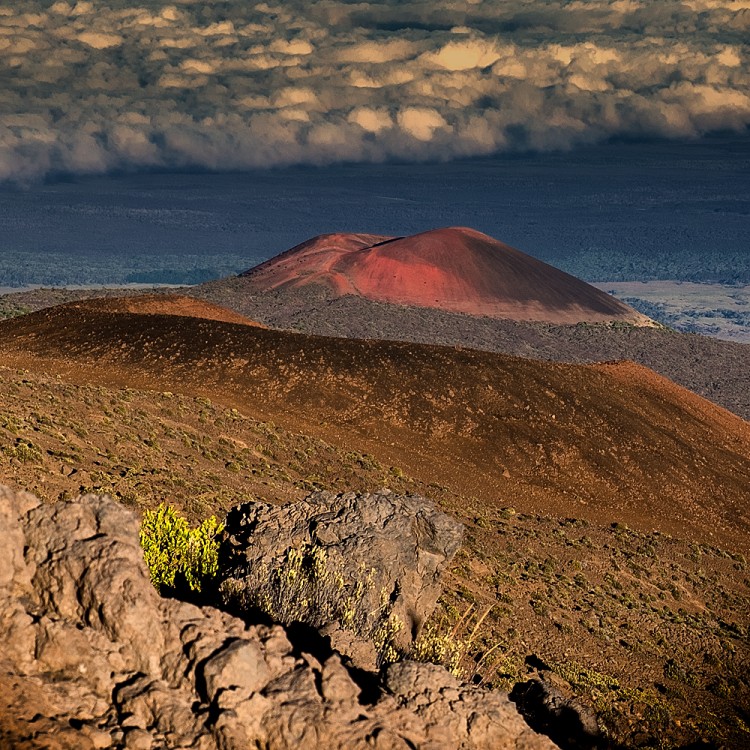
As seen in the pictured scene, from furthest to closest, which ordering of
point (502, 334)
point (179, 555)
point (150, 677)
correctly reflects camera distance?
1. point (502, 334)
2. point (179, 555)
3. point (150, 677)

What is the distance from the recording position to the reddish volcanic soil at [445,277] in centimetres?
16225

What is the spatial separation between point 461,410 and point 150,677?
4112cm

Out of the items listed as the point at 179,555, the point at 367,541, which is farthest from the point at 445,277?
the point at 367,541

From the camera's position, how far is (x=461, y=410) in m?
52.8

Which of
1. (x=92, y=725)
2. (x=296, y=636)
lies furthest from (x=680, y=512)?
(x=92, y=725)

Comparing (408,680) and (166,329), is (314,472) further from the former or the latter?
(408,680)

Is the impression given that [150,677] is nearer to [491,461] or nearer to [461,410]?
[491,461]

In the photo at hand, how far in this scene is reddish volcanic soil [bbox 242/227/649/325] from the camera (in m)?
162

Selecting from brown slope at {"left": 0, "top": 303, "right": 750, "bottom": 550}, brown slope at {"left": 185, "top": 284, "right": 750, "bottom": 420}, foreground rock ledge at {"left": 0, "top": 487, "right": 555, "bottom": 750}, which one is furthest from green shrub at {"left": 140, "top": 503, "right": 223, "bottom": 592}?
brown slope at {"left": 185, "top": 284, "right": 750, "bottom": 420}

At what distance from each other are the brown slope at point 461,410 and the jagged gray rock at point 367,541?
21823mm

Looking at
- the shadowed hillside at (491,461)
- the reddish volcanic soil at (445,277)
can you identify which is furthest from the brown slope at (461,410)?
the reddish volcanic soil at (445,277)

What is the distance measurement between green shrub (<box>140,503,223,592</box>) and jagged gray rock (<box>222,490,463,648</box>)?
0.41 m

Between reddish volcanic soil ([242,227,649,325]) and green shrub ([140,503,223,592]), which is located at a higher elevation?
green shrub ([140,503,223,592])

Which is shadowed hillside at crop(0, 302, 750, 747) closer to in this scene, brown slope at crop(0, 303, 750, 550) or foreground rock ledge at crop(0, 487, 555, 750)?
brown slope at crop(0, 303, 750, 550)
